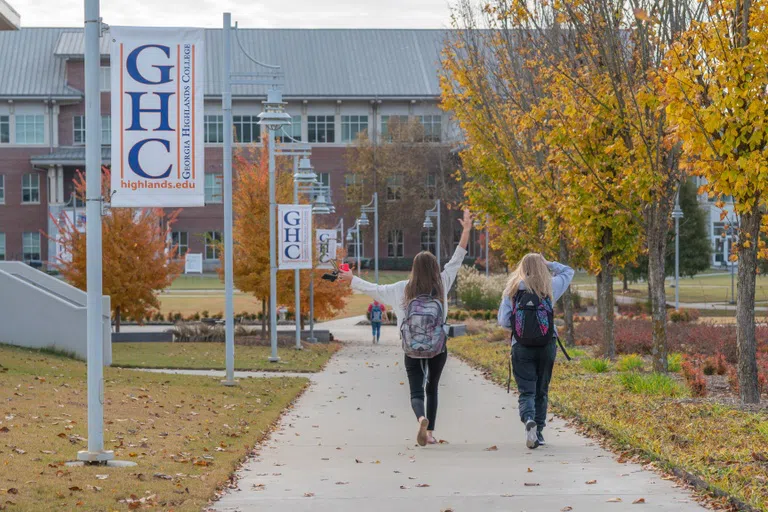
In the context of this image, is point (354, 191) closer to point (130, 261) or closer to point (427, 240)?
point (427, 240)

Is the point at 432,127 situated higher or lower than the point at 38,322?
higher

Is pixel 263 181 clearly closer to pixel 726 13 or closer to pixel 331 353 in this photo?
pixel 331 353

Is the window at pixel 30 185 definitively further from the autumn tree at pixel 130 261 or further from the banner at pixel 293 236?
the banner at pixel 293 236

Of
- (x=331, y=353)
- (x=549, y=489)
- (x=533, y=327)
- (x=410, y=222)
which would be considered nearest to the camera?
(x=549, y=489)

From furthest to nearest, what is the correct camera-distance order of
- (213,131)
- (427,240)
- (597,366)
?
1. (427,240)
2. (213,131)
3. (597,366)

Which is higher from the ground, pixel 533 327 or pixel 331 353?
pixel 533 327

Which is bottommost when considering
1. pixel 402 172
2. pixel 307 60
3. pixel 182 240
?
pixel 182 240

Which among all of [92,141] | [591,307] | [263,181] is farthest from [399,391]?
[591,307]

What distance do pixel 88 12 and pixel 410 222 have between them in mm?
74507

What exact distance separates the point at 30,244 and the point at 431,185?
95.1 feet

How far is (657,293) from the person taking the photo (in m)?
17.3

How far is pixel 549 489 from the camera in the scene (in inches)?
335

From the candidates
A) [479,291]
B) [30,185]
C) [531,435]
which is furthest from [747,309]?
[30,185]

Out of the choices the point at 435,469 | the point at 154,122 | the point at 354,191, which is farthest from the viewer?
the point at 354,191
